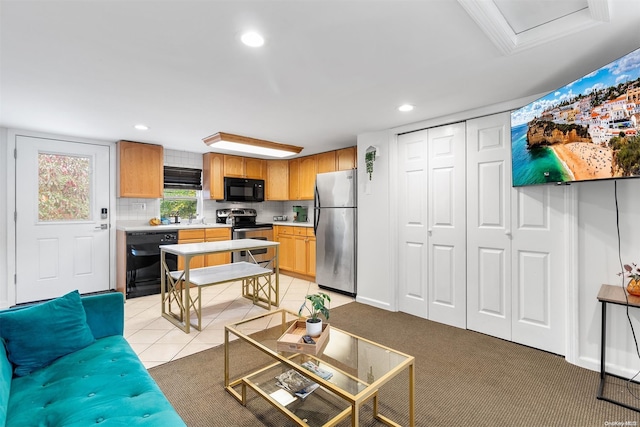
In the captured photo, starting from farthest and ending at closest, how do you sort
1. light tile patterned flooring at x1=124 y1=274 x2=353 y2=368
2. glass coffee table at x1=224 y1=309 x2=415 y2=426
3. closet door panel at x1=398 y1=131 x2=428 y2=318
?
1. closet door panel at x1=398 y1=131 x2=428 y2=318
2. light tile patterned flooring at x1=124 y1=274 x2=353 y2=368
3. glass coffee table at x1=224 y1=309 x2=415 y2=426

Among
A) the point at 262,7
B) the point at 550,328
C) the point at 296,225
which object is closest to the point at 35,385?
the point at 262,7

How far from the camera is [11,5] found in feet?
4.81

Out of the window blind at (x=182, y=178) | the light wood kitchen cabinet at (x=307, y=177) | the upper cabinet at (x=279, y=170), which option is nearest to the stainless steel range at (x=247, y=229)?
the upper cabinet at (x=279, y=170)

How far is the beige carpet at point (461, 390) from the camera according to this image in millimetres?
1776

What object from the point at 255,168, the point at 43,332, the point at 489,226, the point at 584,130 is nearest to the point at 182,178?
the point at 255,168

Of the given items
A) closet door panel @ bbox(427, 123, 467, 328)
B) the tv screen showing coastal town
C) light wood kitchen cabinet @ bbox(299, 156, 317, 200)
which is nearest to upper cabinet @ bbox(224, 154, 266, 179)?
light wood kitchen cabinet @ bbox(299, 156, 317, 200)

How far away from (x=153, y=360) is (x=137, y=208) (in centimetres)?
296

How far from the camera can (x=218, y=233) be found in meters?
4.97

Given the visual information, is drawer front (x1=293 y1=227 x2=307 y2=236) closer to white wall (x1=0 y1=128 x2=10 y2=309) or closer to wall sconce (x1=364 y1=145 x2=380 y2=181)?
wall sconce (x1=364 y1=145 x2=380 y2=181)

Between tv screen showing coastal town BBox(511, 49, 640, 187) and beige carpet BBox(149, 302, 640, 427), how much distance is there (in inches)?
56.5

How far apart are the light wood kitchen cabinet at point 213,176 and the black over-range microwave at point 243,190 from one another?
104 millimetres

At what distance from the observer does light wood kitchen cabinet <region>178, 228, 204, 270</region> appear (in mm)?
4584

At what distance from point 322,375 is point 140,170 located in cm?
413

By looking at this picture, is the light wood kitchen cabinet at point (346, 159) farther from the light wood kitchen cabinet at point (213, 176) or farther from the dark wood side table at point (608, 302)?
the dark wood side table at point (608, 302)
